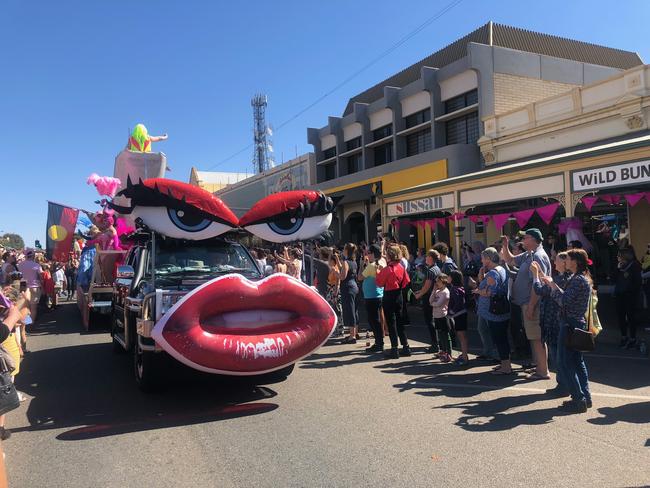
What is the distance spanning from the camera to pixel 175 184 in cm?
552

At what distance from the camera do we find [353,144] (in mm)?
27203

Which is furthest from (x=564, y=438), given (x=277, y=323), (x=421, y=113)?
(x=421, y=113)

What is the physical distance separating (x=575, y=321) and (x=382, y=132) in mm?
21162

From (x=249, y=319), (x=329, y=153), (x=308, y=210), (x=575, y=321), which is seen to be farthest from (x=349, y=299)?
(x=329, y=153)

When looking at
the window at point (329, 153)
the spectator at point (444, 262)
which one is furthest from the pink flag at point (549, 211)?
the window at point (329, 153)

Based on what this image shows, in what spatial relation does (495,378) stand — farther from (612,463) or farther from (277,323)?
(277,323)

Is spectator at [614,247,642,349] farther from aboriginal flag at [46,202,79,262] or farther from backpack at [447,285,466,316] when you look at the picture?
aboriginal flag at [46,202,79,262]

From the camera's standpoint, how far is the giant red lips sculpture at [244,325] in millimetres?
4598

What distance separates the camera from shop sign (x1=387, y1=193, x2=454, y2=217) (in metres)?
12.4

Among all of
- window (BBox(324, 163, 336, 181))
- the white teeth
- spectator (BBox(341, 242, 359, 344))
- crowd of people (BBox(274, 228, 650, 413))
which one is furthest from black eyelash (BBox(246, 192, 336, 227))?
window (BBox(324, 163, 336, 181))

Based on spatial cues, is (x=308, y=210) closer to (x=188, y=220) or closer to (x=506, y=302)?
(x=188, y=220)

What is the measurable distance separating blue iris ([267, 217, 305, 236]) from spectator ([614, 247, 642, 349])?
5.09m

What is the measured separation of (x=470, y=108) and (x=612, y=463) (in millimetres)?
16960

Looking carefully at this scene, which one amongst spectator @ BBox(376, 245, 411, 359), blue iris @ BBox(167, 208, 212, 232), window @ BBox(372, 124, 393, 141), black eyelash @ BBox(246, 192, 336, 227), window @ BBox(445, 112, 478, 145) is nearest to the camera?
blue iris @ BBox(167, 208, 212, 232)
